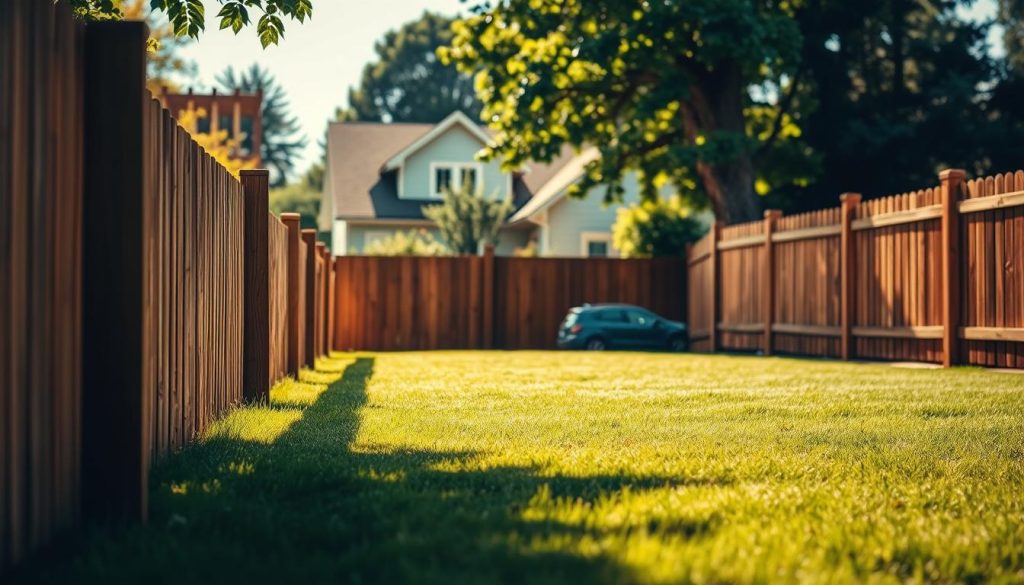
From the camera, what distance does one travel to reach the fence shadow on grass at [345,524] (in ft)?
11.0

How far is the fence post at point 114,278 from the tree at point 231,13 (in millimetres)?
3032

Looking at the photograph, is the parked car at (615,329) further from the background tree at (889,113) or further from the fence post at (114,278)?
the fence post at (114,278)

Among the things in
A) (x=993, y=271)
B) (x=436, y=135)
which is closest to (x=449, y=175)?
(x=436, y=135)

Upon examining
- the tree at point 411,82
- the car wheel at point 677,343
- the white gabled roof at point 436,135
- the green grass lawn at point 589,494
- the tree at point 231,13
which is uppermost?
the tree at point 411,82

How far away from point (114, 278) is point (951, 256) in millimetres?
10933

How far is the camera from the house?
1390 inches

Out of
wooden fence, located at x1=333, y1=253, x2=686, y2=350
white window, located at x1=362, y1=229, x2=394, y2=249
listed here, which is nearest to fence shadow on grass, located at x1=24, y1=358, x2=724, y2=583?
wooden fence, located at x1=333, y1=253, x2=686, y2=350

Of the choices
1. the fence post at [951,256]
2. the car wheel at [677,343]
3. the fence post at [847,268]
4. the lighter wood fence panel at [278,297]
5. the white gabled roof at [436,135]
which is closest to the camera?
the lighter wood fence panel at [278,297]

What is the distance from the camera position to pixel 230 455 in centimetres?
582

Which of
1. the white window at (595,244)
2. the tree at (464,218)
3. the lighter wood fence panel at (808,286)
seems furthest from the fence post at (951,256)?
the tree at (464,218)

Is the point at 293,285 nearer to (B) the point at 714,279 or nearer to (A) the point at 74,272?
(A) the point at 74,272

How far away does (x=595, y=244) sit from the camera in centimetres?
3594

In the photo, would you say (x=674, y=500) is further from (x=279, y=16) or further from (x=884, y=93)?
(x=884, y=93)

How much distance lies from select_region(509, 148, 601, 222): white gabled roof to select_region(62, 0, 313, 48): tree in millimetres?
25207
